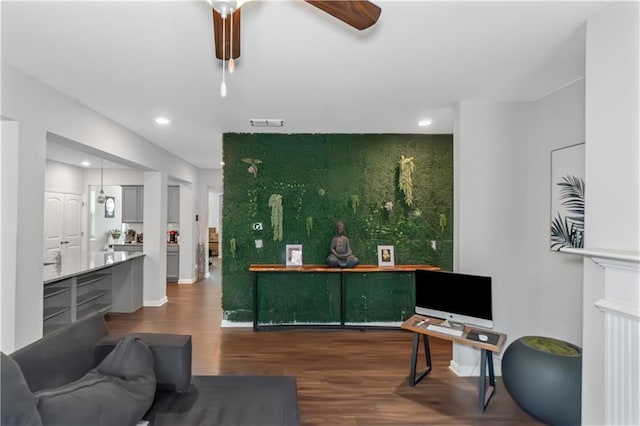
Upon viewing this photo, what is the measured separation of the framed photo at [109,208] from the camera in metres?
7.57

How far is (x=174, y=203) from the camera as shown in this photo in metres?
6.75

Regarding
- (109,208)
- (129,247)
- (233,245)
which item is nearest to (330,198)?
(233,245)

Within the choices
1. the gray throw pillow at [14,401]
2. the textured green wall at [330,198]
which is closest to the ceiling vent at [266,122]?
the textured green wall at [330,198]

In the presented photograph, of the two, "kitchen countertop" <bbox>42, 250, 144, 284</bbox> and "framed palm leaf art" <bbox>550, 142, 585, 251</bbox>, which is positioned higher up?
"framed palm leaf art" <bbox>550, 142, 585, 251</bbox>

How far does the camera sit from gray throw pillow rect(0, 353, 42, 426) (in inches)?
41.9

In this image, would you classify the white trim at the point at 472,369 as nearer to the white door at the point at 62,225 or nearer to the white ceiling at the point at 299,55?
the white ceiling at the point at 299,55

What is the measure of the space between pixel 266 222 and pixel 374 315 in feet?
6.11

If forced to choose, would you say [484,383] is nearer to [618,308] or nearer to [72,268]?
[618,308]

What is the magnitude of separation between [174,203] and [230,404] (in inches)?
226

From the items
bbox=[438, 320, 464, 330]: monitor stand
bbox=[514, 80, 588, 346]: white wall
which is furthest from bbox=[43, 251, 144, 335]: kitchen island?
bbox=[514, 80, 588, 346]: white wall

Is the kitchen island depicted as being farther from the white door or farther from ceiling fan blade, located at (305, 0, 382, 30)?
ceiling fan blade, located at (305, 0, 382, 30)

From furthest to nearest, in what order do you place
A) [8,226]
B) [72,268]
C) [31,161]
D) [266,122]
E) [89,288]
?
[89,288]
[72,268]
[266,122]
[31,161]
[8,226]

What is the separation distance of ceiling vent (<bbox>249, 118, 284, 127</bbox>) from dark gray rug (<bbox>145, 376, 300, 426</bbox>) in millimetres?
2550

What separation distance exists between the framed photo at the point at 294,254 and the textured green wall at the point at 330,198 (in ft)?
0.22
